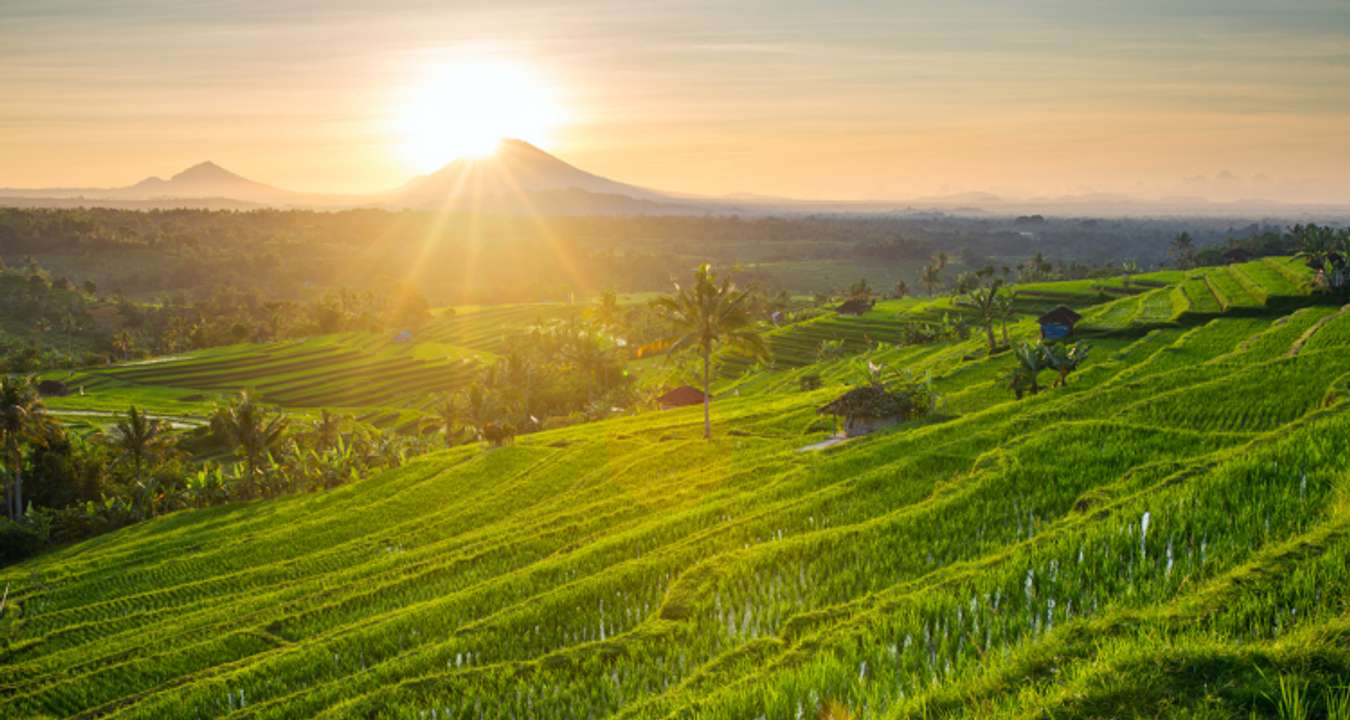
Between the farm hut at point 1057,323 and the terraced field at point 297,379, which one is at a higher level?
the farm hut at point 1057,323

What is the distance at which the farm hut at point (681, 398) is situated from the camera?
90625mm

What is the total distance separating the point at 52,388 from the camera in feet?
415

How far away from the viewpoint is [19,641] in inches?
→ 1182

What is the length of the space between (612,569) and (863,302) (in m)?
124

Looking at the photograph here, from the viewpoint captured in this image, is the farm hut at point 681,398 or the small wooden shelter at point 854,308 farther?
the small wooden shelter at point 854,308

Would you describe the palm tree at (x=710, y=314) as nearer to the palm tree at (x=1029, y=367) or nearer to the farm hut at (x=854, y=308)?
the palm tree at (x=1029, y=367)

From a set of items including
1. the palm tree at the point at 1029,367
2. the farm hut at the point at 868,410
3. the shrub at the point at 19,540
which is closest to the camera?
the palm tree at the point at 1029,367

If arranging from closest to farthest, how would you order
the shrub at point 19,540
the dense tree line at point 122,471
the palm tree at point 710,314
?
the palm tree at point 710,314, the shrub at point 19,540, the dense tree line at point 122,471

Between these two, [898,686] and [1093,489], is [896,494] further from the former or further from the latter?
[898,686]

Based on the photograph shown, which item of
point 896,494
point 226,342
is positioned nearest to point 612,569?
point 896,494

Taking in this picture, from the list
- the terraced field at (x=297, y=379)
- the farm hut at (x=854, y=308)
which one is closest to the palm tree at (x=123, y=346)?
the terraced field at (x=297, y=379)

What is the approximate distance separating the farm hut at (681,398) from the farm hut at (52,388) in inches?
4052

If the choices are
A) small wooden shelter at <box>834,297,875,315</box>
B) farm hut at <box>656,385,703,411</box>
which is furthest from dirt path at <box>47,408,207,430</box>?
small wooden shelter at <box>834,297,875,315</box>

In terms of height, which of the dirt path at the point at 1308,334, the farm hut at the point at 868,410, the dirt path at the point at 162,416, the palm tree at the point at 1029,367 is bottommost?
the dirt path at the point at 162,416
